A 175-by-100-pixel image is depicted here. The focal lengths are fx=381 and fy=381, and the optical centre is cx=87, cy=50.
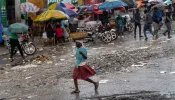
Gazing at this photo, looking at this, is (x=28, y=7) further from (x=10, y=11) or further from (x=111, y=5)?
(x=111, y=5)

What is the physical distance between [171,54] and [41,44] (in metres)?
9.06

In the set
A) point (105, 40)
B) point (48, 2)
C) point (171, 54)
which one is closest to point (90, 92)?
point (171, 54)

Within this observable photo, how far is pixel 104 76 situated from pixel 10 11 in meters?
14.6

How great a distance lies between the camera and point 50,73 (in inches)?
461

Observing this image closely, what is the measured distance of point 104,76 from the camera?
10.5 m

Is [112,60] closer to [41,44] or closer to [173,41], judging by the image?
[173,41]

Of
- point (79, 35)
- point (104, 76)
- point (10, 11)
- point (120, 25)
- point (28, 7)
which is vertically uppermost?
point (28, 7)

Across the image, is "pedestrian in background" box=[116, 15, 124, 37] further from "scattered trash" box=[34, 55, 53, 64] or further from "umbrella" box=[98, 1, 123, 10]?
"scattered trash" box=[34, 55, 53, 64]

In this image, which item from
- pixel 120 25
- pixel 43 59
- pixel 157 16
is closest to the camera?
pixel 43 59

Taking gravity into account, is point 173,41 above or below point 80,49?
below

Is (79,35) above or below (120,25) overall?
below

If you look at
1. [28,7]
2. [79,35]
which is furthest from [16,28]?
[28,7]

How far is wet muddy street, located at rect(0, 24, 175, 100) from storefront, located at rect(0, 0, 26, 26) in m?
6.25

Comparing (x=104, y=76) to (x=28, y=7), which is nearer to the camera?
(x=104, y=76)
